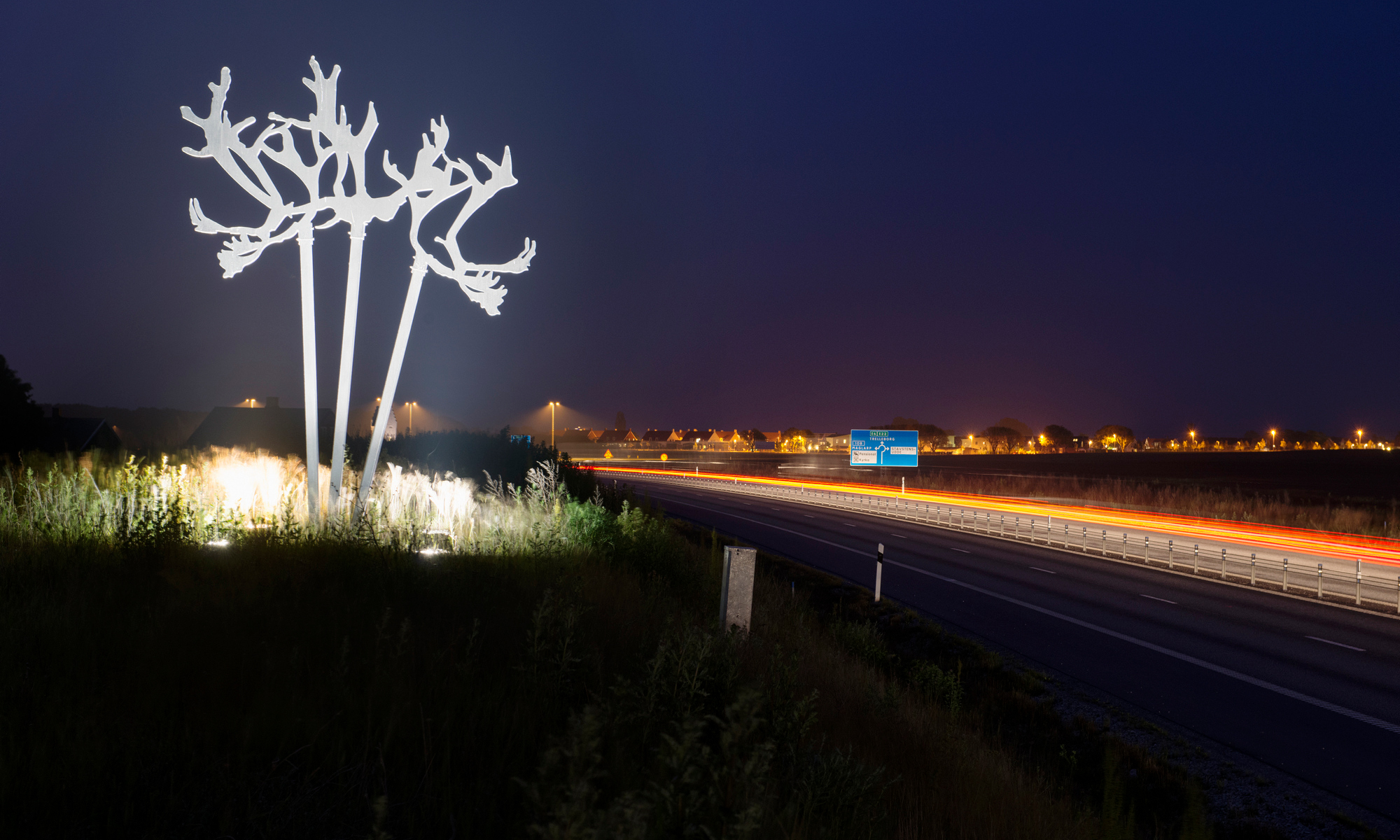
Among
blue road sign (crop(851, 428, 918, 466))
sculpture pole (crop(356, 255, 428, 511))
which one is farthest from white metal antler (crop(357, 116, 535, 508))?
blue road sign (crop(851, 428, 918, 466))

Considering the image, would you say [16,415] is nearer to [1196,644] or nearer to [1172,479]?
[1196,644]

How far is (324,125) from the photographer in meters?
9.64

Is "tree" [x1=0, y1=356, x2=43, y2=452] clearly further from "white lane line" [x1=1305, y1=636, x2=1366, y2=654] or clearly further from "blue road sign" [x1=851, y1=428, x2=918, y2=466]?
"white lane line" [x1=1305, y1=636, x2=1366, y2=654]

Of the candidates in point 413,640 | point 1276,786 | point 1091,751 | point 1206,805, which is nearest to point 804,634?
point 1091,751

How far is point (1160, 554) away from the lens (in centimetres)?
2383

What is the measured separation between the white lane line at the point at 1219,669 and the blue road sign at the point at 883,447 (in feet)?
70.6

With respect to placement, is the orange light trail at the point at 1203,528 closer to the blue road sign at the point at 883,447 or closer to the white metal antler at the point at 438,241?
the blue road sign at the point at 883,447

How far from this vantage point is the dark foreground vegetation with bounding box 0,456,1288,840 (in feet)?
9.34

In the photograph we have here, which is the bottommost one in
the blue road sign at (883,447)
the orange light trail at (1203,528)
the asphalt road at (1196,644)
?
the asphalt road at (1196,644)

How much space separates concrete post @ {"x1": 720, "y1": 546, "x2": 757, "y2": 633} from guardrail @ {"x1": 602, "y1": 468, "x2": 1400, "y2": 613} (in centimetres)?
1645

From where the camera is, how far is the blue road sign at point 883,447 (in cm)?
3884

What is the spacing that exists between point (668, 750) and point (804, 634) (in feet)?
19.9

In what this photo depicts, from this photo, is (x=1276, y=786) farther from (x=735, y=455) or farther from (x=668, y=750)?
(x=735, y=455)

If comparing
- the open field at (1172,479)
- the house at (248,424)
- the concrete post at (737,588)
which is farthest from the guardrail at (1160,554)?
the house at (248,424)
